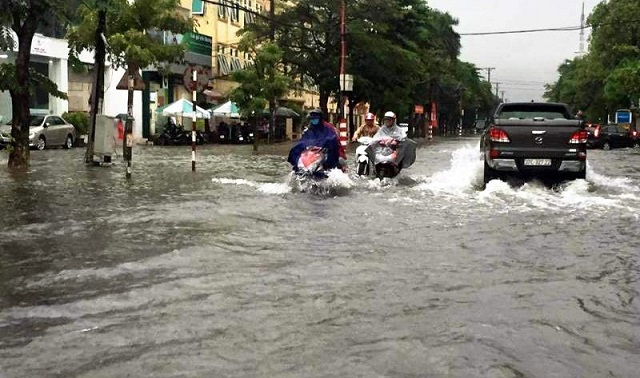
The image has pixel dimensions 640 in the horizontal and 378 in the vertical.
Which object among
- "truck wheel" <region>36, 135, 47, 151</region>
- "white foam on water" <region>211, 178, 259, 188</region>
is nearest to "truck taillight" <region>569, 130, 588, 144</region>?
"white foam on water" <region>211, 178, 259, 188</region>

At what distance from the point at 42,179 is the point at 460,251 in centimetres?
1080

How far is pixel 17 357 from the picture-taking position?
495 centimetres

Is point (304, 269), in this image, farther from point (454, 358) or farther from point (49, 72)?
point (49, 72)

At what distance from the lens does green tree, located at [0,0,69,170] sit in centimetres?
1710

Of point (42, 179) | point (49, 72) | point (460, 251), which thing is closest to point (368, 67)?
point (49, 72)

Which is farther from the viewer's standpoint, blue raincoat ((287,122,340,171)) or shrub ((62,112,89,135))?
shrub ((62,112,89,135))

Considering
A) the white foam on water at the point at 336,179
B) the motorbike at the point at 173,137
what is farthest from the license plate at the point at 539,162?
the motorbike at the point at 173,137

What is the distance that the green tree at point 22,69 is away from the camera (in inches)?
673

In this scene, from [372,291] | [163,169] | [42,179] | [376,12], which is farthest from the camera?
[376,12]

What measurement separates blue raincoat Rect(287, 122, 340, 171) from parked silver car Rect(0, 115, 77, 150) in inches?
695

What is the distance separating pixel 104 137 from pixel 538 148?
1108 centimetres

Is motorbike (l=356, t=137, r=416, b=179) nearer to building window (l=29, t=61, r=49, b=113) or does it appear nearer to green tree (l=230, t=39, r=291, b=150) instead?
green tree (l=230, t=39, r=291, b=150)

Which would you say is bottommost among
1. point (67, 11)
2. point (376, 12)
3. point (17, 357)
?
point (17, 357)

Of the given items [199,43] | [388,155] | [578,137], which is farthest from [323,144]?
[199,43]
